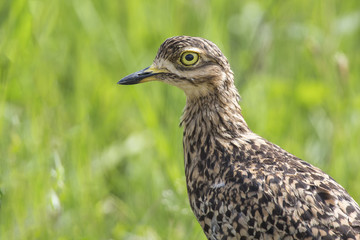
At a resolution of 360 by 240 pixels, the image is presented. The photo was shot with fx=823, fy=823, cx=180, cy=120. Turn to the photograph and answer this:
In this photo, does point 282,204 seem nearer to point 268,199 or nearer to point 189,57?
point 268,199

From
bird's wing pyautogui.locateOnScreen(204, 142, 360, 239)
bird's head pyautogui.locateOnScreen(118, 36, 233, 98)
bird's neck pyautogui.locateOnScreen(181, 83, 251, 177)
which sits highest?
bird's head pyautogui.locateOnScreen(118, 36, 233, 98)

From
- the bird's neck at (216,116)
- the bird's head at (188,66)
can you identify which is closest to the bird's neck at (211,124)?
the bird's neck at (216,116)

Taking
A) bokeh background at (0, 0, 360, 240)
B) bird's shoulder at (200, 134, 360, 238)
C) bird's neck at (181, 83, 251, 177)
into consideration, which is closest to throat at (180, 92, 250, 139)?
bird's neck at (181, 83, 251, 177)

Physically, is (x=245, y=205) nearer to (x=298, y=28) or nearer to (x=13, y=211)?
(x=13, y=211)

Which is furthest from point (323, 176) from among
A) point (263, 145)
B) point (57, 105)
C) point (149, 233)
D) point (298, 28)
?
point (298, 28)

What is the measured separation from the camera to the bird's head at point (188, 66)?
4727mm

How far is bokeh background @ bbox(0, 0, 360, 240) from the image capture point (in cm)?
515

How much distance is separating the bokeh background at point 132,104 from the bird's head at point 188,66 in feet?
2.53

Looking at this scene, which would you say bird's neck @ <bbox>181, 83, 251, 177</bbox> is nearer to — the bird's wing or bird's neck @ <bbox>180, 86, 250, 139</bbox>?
bird's neck @ <bbox>180, 86, 250, 139</bbox>

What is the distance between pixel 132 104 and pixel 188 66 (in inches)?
87.1

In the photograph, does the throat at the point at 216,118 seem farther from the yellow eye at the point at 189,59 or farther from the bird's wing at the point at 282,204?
the bird's wing at the point at 282,204

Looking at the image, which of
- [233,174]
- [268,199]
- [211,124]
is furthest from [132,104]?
[268,199]

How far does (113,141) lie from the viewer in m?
6.62

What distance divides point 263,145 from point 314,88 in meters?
2.44
